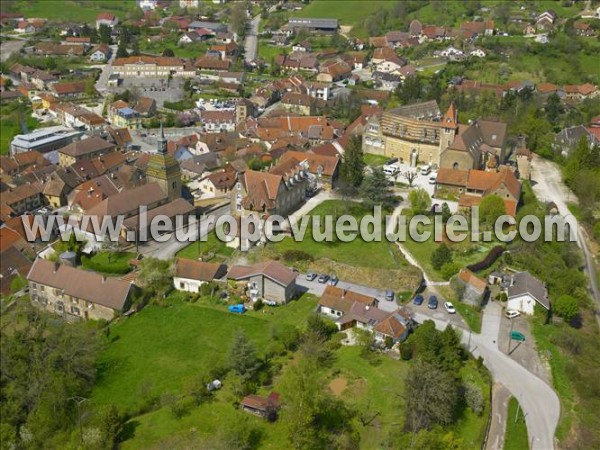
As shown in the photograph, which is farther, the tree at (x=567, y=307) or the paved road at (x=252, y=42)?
the paved road at (x=252, y=42)

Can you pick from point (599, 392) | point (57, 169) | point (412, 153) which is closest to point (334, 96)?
point (412, 153)

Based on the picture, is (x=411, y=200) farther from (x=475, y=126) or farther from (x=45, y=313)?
(x=45, y=313)

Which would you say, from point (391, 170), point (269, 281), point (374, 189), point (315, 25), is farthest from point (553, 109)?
point (315, 25)

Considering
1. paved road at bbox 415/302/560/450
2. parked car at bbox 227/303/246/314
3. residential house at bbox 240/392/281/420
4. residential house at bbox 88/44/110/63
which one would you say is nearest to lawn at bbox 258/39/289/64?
residential house at bbox 88/44/110/63

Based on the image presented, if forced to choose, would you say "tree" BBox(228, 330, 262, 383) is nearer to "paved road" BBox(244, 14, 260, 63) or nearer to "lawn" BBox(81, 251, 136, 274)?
"lawn" BBox(81, 251, 136, 274)

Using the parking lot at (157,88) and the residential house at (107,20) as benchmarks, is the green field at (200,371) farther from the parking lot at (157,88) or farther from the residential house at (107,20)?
the residential house at (107,20)

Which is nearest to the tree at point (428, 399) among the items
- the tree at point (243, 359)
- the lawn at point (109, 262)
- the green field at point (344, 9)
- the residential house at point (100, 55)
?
the tree at point (243, 359)

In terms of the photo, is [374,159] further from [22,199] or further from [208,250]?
[22,199]
